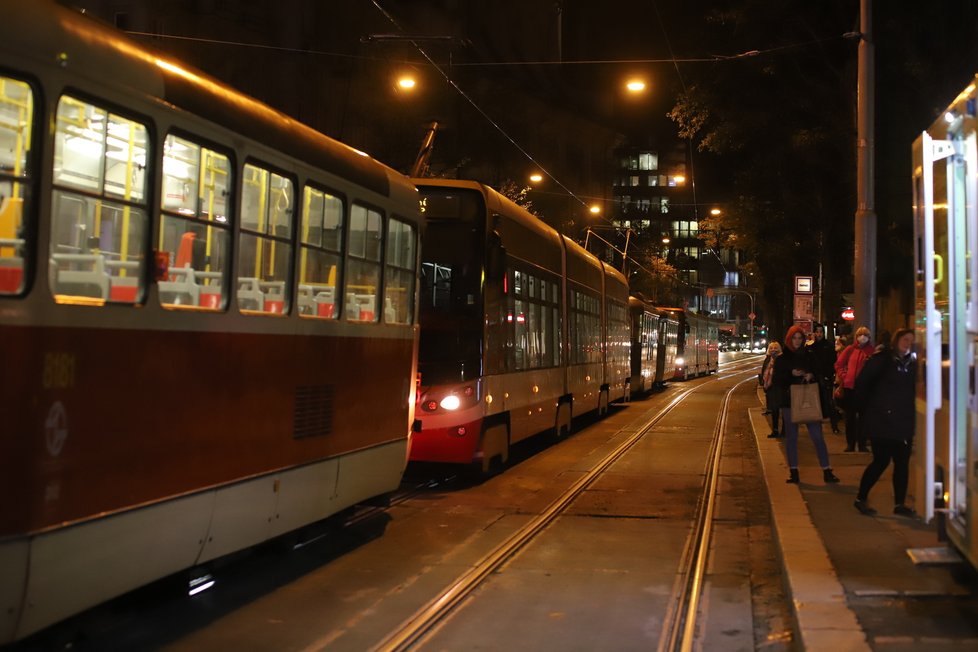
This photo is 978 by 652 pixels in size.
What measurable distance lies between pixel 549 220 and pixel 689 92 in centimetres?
2589

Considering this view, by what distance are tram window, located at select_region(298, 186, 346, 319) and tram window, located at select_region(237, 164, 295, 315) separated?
0.66 feet

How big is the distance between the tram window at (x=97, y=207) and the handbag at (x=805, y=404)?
→ 7719 mm

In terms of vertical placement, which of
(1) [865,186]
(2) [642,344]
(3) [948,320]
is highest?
(1) [865,186]

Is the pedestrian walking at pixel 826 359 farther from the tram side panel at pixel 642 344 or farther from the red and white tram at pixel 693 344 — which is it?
the red and white tram at pixel 693 344

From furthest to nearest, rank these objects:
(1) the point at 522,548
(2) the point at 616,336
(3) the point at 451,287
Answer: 1. (2) the point at 616,336
2. (3) the point at 451,287
3. (1) the point at 522,548

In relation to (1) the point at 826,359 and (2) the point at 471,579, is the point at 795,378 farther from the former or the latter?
(1) the point at 826,359

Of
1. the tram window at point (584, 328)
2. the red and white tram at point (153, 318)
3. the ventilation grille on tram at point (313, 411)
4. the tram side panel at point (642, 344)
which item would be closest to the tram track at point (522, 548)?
the red and white tram at point (153, 318)

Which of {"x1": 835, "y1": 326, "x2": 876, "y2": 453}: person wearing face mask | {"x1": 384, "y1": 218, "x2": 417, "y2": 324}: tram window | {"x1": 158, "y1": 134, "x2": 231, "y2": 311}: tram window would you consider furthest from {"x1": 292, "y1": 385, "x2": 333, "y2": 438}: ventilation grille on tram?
{"x1": 835, "y1": 326, "x2": 876, "y2": 453}: person wearing face mask

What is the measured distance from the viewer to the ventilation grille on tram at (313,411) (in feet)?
22.6

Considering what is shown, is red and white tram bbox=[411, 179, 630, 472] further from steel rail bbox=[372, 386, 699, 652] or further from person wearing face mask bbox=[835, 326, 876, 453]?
person wearing face mask bbox=[835, 326, 876, 453]

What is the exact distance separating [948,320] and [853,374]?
798 cm

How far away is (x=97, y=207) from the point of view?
15.9 feet

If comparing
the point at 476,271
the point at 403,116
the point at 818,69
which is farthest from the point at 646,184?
the point at 476,271

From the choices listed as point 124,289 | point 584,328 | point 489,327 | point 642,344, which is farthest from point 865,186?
point 642,344
